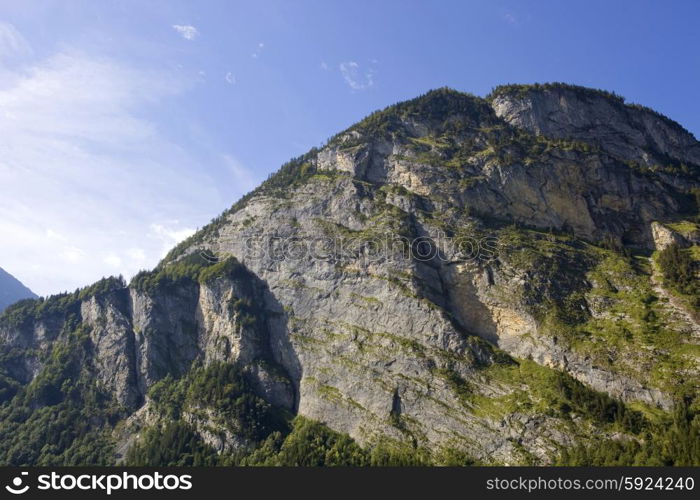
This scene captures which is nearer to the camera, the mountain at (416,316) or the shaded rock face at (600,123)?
the mountain at (416,316)

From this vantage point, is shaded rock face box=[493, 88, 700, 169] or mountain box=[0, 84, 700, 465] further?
shaded rock face box=[493, 88, 700, 169]

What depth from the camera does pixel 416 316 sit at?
123 meters

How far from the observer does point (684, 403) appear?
87875mm

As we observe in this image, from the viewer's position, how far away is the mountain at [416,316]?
100 metres

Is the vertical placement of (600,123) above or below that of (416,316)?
above

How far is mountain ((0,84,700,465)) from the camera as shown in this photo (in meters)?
100

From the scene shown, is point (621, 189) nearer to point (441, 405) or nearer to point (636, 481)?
point (441, 405)

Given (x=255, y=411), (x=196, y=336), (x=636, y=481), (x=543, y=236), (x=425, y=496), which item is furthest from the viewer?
(x=196, y=336)

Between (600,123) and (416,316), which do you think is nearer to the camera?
(416,316)

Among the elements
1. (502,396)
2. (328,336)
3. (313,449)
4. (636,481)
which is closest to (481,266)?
(502,396)

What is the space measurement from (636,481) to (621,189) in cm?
12000

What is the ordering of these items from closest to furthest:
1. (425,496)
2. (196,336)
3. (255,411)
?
(425,496), (255,411), (196,336)

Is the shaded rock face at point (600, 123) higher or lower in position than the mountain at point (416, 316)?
higher

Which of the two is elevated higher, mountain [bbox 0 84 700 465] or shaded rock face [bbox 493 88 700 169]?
shaded rock face [bbox 493 88 700 169]
